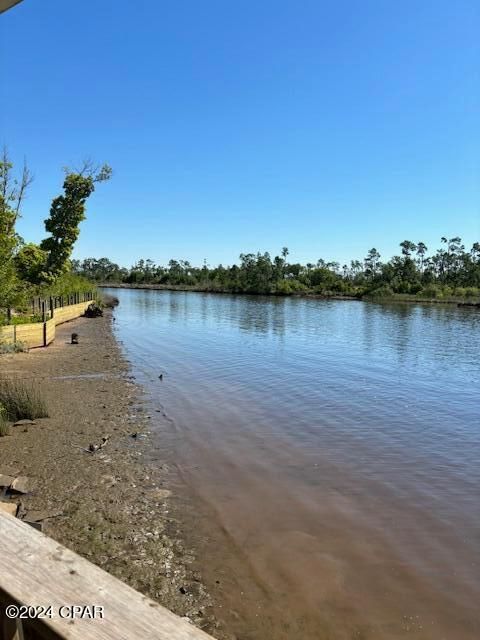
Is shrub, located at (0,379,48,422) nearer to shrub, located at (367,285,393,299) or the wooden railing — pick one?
the wooden railing

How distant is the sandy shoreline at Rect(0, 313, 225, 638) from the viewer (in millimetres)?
5066

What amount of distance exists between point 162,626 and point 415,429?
1140cm

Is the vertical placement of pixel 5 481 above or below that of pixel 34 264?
below

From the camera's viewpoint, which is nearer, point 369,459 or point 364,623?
point 364,623

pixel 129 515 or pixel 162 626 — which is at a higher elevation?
pixel 162 626

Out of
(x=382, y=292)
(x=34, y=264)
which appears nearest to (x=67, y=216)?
(x=34, y=264)

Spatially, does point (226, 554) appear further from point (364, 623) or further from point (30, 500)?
point (30, 500)

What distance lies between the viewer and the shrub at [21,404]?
10003 mm

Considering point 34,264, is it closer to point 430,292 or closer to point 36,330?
point 36,330

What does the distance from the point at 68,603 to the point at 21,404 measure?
384 inches

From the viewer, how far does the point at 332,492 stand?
769 cm

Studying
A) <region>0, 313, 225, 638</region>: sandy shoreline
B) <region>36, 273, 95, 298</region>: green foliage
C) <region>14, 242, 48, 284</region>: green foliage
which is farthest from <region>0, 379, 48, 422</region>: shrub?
<region>14, 242, 48, 284</region>: green foliage

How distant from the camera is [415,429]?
11656 mm

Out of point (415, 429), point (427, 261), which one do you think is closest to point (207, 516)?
point (415, 429)
